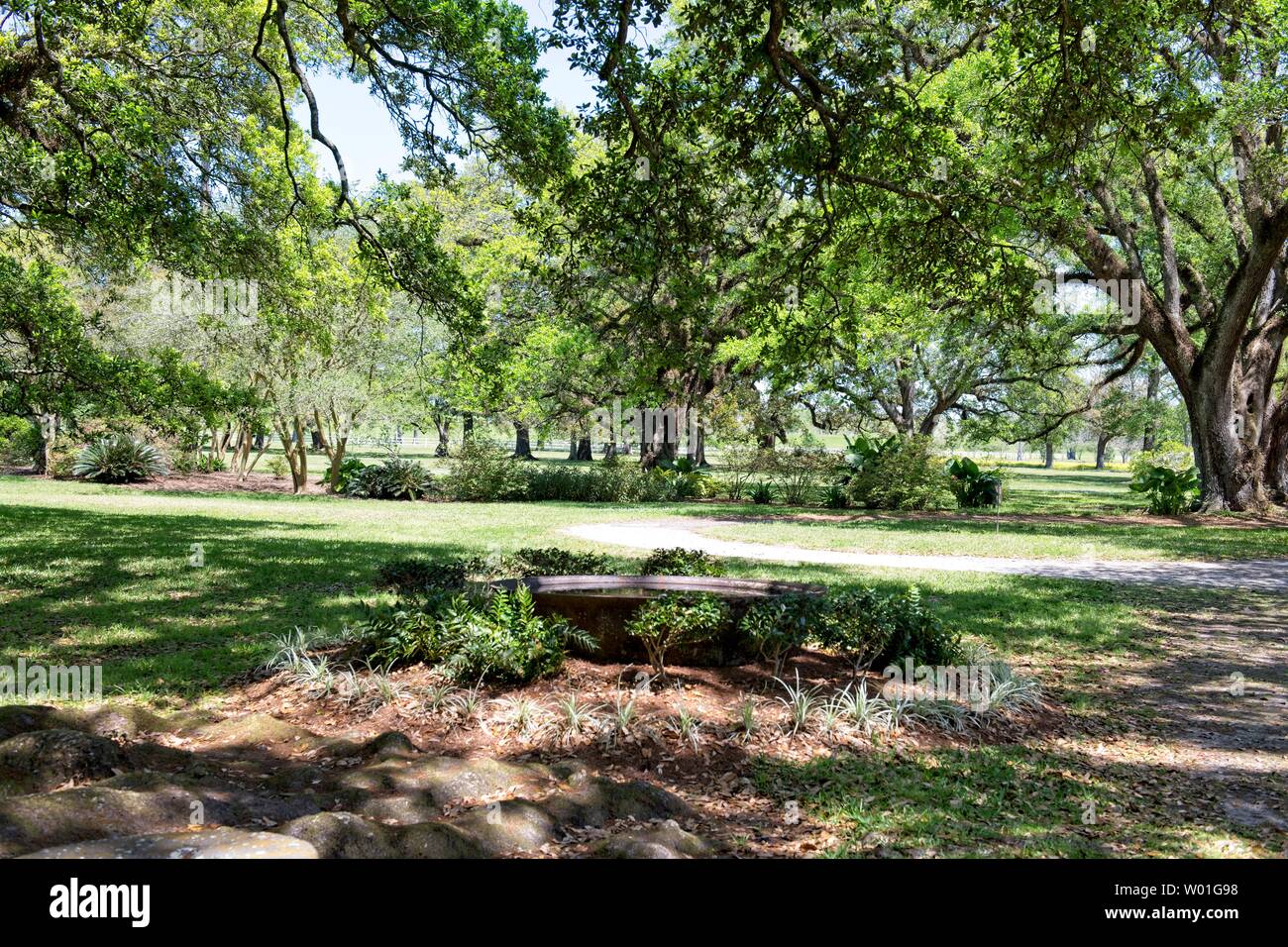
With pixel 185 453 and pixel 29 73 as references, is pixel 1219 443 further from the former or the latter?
pixel 185 453

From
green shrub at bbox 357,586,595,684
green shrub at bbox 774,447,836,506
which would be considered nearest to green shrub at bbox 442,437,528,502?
green shrub at bbox 774,447,836,506

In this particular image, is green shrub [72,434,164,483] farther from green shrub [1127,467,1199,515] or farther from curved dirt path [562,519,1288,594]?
green shrub [1127,467,1199,515]

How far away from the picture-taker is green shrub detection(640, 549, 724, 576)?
24.1 ft

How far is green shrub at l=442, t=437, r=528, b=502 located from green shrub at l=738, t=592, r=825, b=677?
16877 mm

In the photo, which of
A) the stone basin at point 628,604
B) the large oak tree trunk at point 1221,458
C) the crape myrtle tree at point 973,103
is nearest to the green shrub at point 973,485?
the large oak tree trunk at point 1221,458

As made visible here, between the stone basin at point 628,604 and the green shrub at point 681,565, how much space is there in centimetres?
67

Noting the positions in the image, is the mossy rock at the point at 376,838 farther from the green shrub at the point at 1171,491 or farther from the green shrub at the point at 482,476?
the green shrub at the point at 1171,491

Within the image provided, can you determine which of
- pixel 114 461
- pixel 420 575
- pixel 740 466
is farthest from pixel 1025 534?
pixel 114 461

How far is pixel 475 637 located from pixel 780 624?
6.58 ft

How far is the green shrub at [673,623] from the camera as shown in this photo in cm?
564

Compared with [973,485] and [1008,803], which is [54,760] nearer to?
[1008,803]

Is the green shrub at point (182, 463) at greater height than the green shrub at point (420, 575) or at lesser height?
greater

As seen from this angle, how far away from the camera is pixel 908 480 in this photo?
19.7 meters
